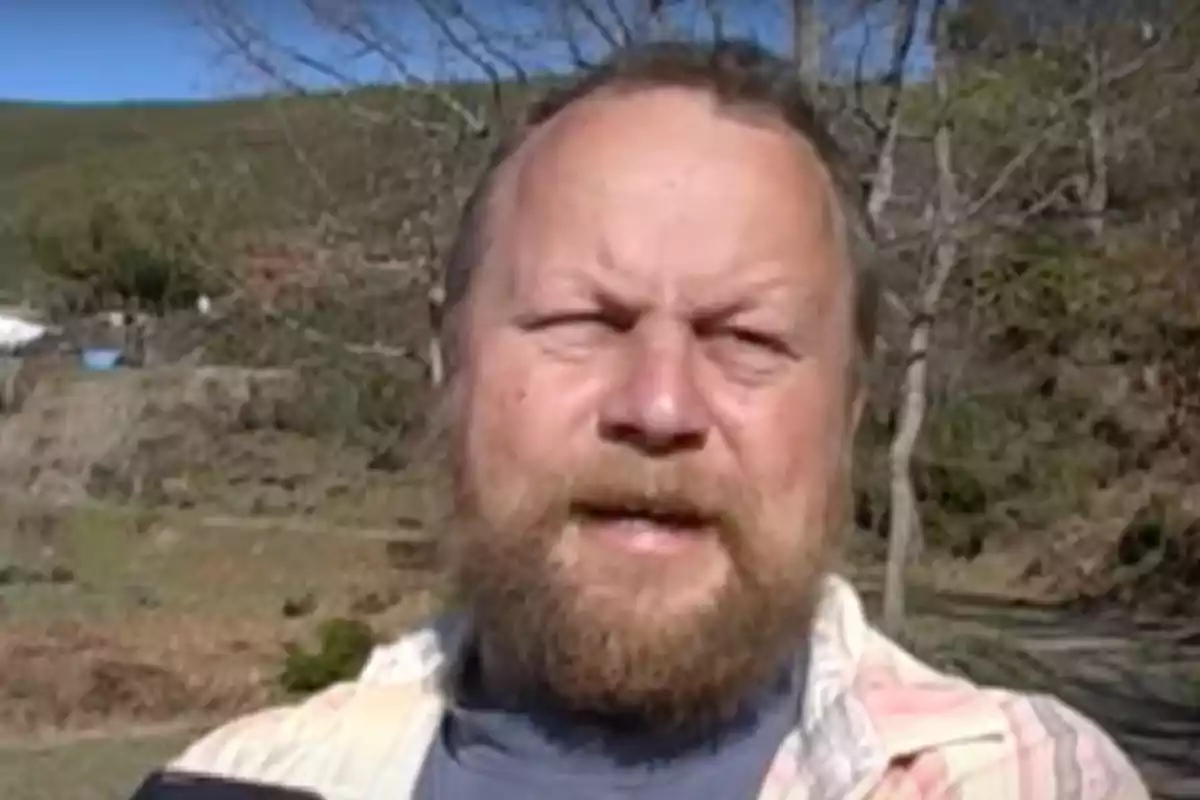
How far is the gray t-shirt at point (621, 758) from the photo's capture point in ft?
4.22

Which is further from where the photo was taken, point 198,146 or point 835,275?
point 198,146

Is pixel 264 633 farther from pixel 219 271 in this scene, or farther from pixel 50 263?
pixel 50 263

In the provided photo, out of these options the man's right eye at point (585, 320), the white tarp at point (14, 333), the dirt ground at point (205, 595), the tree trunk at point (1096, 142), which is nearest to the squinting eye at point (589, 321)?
the man's right eye at point (585, 320)

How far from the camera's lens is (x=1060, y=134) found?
34.4 feet

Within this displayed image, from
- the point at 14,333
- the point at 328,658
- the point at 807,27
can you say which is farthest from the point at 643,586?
the point at 14,333

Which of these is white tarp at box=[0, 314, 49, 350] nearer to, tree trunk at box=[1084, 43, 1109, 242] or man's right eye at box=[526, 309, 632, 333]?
tree trunk at box=[1084, 43, 1109, 242]

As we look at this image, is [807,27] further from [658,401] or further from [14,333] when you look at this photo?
[658,401]

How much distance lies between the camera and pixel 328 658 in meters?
9.10

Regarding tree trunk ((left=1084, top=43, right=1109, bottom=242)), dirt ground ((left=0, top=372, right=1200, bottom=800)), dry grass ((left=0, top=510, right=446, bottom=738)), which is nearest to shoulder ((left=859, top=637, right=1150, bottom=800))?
dirt ground ((left=0, top=372, right=1200, bottom=800))

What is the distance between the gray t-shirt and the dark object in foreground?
0.14 meters

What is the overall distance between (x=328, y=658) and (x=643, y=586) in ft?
26.2

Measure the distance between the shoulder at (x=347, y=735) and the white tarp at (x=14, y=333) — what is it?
1224 cm

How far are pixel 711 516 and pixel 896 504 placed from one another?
Result: 8642 mm

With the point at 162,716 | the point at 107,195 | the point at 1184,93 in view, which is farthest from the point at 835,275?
the point at 107,195
